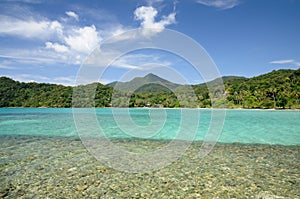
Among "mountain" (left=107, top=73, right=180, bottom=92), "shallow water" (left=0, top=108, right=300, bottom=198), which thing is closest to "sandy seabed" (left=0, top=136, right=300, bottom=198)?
"shallow water" (left=0, top=108, right=300, bottom=198)

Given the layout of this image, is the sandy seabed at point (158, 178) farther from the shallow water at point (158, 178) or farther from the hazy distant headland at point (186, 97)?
the hazy distant headland at point (186, 97)

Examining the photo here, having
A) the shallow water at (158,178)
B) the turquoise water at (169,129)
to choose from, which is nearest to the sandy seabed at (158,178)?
the shallow water at (158,178)

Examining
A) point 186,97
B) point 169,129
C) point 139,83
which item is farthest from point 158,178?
point 186,97

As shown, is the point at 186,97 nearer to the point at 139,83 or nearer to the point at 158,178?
the point at 139,83

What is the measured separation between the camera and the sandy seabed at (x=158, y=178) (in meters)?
5.11

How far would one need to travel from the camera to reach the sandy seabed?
5.11 m

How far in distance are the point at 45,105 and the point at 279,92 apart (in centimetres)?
8228

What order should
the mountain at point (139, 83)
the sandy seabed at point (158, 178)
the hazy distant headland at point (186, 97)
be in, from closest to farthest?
the sandy seabed at point (158, 178)
the mountain at point (139, 83)
the hazy distant headland at point (186, 97)

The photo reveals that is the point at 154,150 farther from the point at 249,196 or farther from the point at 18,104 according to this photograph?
the point at 18,104

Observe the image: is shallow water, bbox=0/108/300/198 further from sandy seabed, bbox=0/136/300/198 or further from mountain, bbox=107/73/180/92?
mountain, bbox=107/73/180/92

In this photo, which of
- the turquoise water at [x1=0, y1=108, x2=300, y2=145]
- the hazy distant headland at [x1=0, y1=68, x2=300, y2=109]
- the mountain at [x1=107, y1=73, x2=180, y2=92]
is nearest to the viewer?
the mountain at [x1=107, y1=73, x2=180, y2=92]

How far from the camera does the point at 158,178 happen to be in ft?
20.2

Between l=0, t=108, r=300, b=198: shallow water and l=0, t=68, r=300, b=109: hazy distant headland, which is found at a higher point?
l=0, t=68, r=300, b=109: hazy distant headland

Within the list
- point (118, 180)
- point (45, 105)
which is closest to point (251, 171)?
point (118, 180)
